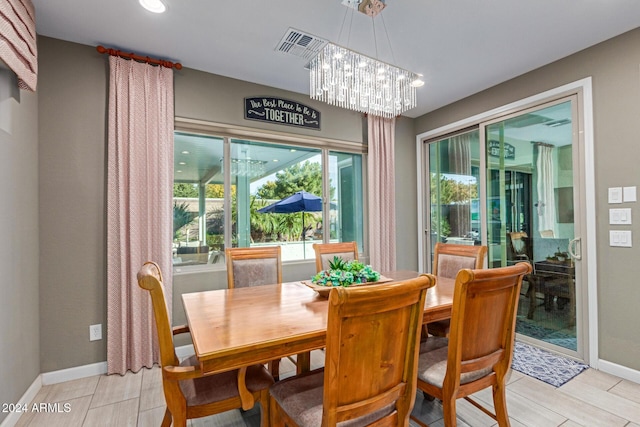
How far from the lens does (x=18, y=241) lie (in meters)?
2.04

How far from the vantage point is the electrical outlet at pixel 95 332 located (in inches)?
99.8

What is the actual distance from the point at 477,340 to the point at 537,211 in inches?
88.0

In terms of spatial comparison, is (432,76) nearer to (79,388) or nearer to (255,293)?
(255,293)

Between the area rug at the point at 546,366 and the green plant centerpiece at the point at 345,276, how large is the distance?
1.68 metres

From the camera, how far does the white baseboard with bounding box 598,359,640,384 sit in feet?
7.77

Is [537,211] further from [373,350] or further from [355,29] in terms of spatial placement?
[373,350]

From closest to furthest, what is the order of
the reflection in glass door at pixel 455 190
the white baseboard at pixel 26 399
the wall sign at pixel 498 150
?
1. the white baseboard at pixel 26 399
2. the wall sign at pixel 498 150
3. the reflection in glass door at pixel 455 190

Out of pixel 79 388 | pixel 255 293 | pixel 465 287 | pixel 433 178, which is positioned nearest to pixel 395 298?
pixel 465 287

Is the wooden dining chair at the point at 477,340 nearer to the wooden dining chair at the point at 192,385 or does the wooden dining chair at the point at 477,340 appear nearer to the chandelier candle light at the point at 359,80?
the wooden dining chair at the point at 192,385

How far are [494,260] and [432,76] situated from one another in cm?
215

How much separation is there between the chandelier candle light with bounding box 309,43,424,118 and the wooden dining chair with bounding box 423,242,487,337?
1.32 m

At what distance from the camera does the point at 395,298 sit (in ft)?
3.75

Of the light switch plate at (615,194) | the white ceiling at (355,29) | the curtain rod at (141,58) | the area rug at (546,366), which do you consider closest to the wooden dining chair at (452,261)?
the area rug at (546,366)

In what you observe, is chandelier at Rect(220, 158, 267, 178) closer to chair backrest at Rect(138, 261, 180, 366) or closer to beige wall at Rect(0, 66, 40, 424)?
beige wall at Rect(0, 66, 40, 424)
